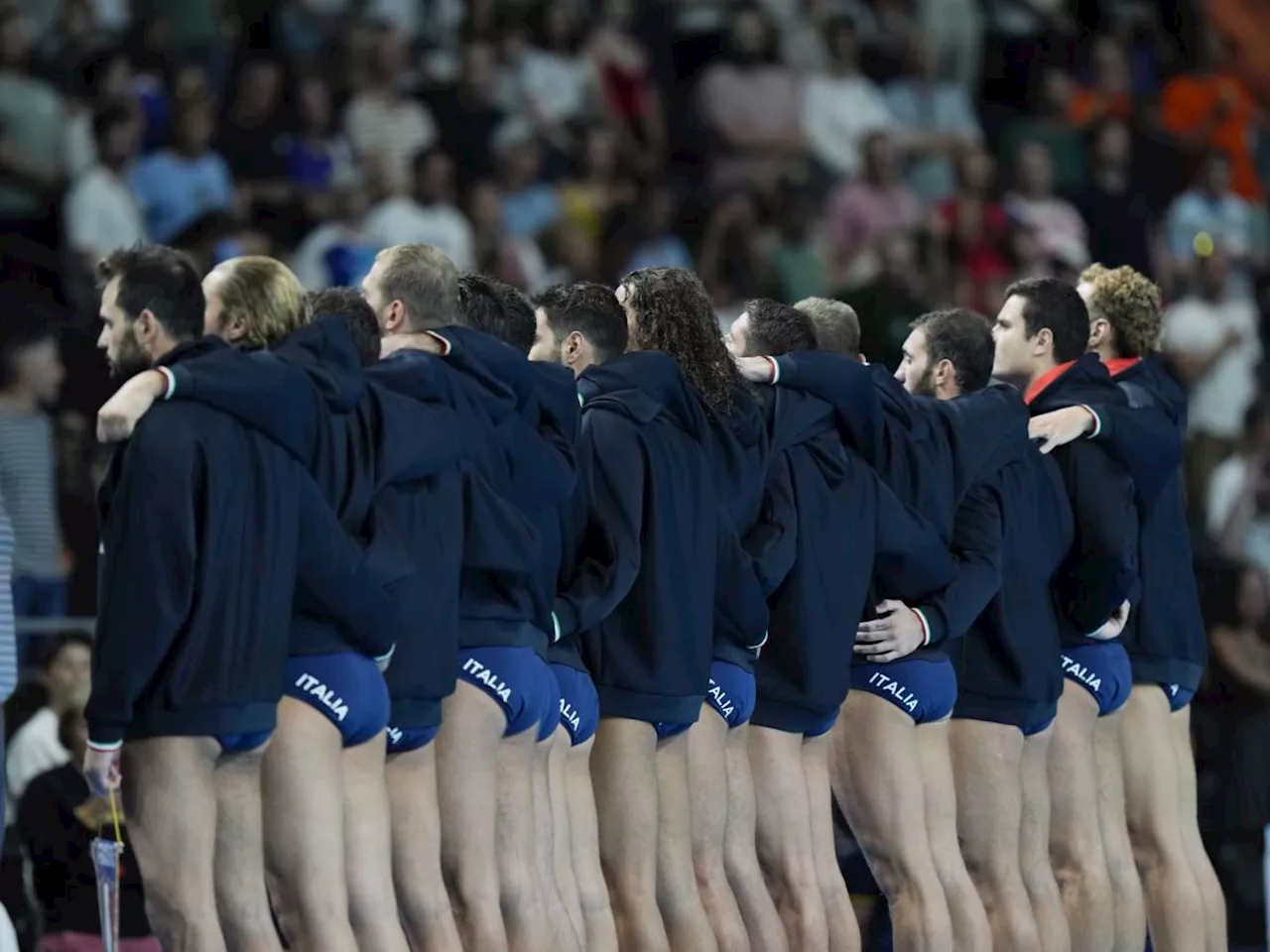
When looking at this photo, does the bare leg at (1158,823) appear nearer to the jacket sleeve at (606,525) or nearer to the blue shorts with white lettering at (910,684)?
the blue shorts with white lettering at (910,684)

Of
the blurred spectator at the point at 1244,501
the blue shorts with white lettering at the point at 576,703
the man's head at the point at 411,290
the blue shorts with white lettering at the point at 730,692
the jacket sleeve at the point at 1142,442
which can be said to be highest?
the man's head at the point at 411,290

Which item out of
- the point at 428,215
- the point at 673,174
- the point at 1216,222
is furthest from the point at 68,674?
the point at 1216,222

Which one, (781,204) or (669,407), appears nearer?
(669,407)

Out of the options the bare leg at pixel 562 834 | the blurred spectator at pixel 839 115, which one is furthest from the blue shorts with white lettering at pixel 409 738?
the blurred spectator at pixel 839 115

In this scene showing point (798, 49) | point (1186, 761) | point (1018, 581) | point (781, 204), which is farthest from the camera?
point (798, 49)

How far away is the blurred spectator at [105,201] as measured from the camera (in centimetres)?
1141

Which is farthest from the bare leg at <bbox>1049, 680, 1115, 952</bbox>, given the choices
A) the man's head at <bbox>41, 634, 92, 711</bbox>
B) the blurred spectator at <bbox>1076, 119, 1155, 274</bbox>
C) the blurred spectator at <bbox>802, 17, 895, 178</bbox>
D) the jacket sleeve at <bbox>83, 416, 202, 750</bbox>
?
the blurred spectator at <bbox>802, 17, 895, 178</bbox>

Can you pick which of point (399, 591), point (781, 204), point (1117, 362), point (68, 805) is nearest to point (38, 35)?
point (781, 204)

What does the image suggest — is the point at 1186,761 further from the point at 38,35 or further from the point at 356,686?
the point at 38,35

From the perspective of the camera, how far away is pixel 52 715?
9242 mm

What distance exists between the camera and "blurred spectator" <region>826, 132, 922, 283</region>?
13773 mm

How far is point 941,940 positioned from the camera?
7633mm

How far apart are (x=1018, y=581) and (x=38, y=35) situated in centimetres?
645

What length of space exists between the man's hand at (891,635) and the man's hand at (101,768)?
2.62 meters
